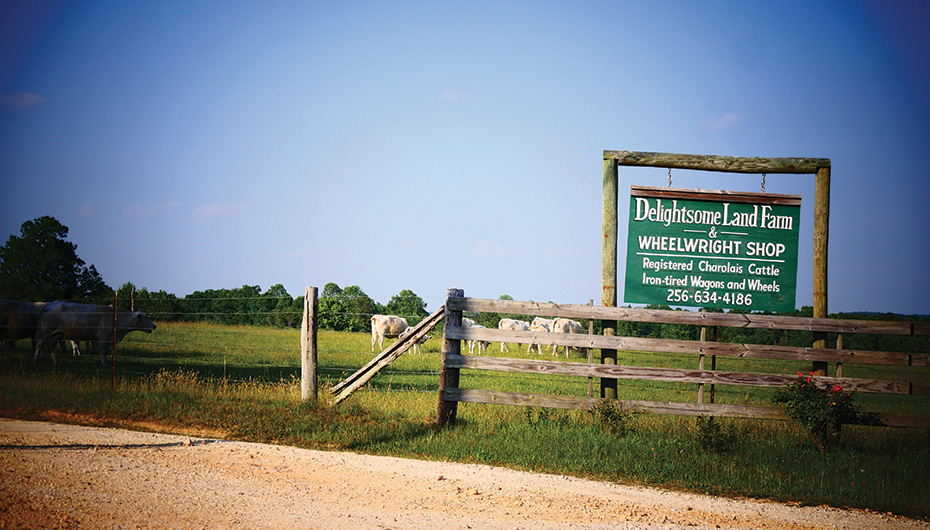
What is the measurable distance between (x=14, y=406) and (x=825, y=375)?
14.7m

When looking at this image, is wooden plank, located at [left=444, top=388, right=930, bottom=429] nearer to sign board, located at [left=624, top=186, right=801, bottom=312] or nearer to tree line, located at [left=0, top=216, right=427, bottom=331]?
sign board, located at [left=624, top=186, right=801, bottom=312]

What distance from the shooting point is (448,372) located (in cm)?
1034

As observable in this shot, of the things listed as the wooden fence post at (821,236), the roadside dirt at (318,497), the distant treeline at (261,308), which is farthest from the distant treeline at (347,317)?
the roadside dirt at (318,497)

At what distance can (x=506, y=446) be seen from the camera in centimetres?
882

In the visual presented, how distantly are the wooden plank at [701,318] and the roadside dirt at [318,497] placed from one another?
3.08 m

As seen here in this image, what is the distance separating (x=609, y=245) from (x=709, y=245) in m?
1.88

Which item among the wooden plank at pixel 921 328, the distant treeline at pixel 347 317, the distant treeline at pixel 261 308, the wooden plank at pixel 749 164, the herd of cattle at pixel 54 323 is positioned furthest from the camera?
the distant treeline at pixel 261 308

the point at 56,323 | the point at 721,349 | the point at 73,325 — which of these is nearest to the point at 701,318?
the point at 721,349

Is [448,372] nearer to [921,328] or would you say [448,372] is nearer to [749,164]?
[749,164]

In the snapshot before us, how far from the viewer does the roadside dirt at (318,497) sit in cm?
569

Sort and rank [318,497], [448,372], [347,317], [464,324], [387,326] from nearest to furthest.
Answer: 1. [318,497]
2. [448,372]
3. [387,326]
4. [464,324]
5. [347,317]

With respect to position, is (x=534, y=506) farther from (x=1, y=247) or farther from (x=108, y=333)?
(x=1, y=247)

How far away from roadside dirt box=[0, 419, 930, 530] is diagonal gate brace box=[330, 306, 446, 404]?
2350mm

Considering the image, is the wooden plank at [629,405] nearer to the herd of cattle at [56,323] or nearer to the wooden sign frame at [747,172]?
the wooden sign frame at [747,172]
